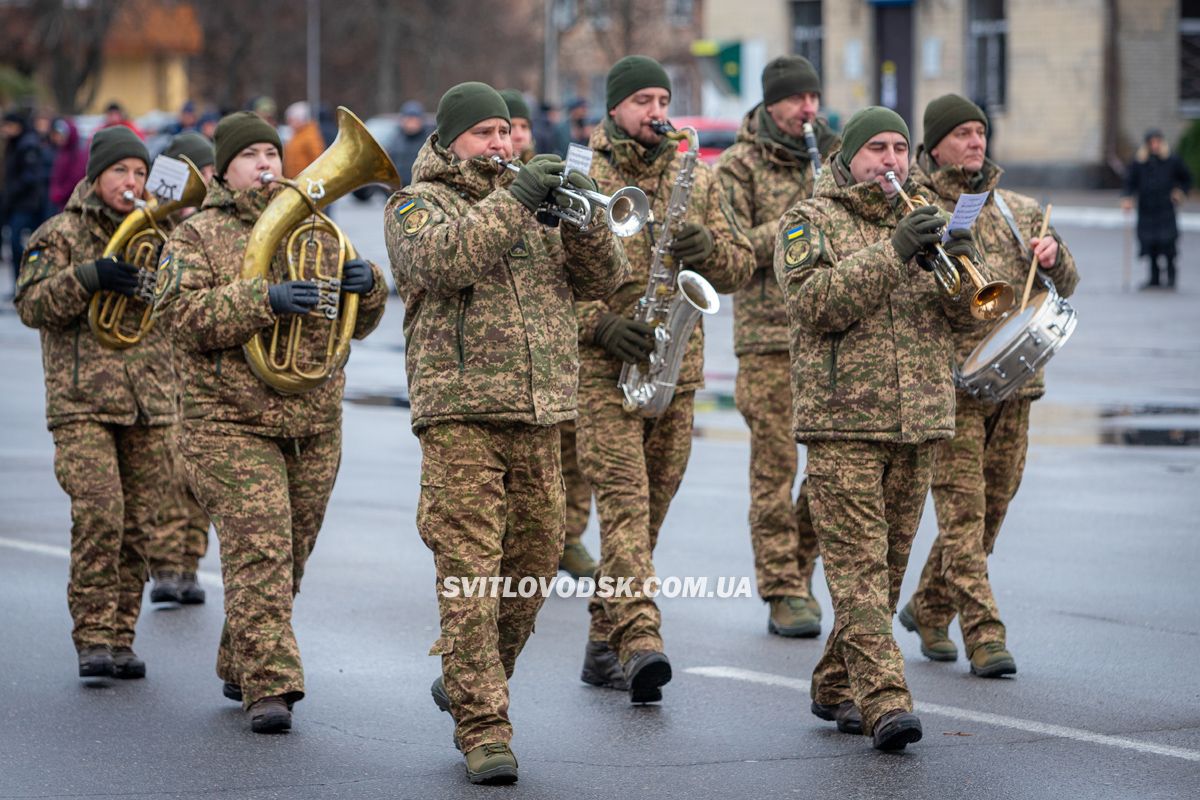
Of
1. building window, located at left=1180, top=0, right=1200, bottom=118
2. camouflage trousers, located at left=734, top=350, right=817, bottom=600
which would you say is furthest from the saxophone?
building window, located at left=1180, top=0, right=1200, bottom=118

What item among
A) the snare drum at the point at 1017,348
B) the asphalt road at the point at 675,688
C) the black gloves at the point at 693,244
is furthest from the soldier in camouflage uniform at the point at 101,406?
the snare drum at the point at 1017,348

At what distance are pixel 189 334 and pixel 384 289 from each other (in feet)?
2.60

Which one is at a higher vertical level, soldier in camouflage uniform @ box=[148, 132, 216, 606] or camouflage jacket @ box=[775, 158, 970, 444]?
camouflage jacket @ box=[775, 158, 970, 444]

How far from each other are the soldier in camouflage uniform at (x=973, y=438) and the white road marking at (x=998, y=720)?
0.55 meters

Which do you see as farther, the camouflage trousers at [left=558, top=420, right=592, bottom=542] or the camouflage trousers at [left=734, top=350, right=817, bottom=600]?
the camouflage trousers at [left=558, top=420, right=592, bottom=542]

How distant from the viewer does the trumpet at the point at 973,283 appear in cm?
636

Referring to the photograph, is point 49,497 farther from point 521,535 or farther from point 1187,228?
point 1187,228

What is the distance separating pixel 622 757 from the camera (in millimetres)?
6430

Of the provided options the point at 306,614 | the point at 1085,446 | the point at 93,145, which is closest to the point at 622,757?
the point at 306,614

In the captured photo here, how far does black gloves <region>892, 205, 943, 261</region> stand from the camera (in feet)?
20.4

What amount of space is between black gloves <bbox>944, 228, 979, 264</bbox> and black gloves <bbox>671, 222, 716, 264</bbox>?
1.18 m

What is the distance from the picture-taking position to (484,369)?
6203 mm

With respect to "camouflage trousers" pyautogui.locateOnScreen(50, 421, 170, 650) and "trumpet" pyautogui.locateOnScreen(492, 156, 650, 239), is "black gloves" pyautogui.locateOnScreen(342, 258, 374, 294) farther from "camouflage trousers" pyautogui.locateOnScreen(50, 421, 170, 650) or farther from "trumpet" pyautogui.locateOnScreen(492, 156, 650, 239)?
"camouflage trousers" pyautogui.locateOnScreen(50, 421, 170, 650)

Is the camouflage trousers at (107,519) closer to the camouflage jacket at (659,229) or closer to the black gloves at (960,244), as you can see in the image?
the camouflage jacket at (659,229)
